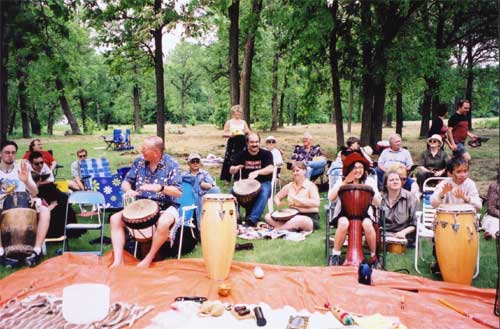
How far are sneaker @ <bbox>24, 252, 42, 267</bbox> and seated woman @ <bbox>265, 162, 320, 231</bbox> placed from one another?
3010 millimetres

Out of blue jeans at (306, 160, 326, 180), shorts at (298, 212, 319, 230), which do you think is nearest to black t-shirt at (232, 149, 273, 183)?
shorts at (298, 212, 319, 230)

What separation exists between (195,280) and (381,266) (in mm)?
1923

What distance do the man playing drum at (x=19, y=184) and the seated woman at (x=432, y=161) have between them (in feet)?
18.6

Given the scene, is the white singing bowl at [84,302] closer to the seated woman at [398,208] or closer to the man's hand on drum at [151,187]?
the man's hand on drum at [151,187]

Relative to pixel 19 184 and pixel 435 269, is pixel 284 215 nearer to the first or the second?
pixel 435 269

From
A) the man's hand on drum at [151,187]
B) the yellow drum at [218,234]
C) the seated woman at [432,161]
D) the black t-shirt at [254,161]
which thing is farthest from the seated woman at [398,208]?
the man's hand on drum at [151,187]

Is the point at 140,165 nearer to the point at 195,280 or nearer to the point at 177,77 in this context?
the point at 195,280

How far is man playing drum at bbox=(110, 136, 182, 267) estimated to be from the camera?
500 cm

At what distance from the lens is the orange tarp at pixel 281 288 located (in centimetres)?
380

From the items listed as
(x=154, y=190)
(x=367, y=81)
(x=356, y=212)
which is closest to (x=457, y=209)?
(x=356, y=212)

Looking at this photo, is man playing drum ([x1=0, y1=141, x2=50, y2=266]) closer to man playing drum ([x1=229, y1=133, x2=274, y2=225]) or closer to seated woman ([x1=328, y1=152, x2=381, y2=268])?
man playing drum ([x1=229, y1=133, x2=274, y2=225])

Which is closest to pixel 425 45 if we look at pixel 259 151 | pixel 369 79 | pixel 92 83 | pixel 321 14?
pixel 369 79

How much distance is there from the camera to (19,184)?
5.49 m

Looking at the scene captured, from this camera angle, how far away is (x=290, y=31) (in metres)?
12.1
